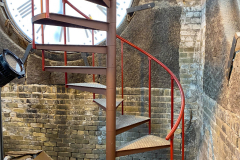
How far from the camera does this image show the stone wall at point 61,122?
9.70ft

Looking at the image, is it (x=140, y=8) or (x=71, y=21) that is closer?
(x=71, y=21)

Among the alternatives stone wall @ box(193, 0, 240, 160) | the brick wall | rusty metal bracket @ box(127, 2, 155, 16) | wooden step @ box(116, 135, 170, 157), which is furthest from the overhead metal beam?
wooden step @ box(116, 135, 170, 157)

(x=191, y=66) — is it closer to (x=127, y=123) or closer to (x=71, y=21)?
(x=127, y=123)

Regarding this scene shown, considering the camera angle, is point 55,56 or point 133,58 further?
point 55,56

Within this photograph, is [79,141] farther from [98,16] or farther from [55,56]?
[98,16]

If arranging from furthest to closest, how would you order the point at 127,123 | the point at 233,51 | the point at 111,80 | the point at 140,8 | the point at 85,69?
the point at 140,8 → the point at 127,123 → the point at 85,69 → the point at 111,80 → the point at 233,51

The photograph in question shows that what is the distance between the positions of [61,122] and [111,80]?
1.60m

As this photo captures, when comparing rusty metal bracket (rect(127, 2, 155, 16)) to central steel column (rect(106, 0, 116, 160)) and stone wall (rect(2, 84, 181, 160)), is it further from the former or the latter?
stone wall (rect(2, 84, 181, 160))

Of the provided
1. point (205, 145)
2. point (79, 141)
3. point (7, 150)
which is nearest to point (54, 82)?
point (79, 141)

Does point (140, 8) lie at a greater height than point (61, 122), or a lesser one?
greater

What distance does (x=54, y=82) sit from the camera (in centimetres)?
303

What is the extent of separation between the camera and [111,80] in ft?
6.31

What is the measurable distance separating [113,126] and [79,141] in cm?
137

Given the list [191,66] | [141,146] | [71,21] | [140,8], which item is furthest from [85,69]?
[191,66]
